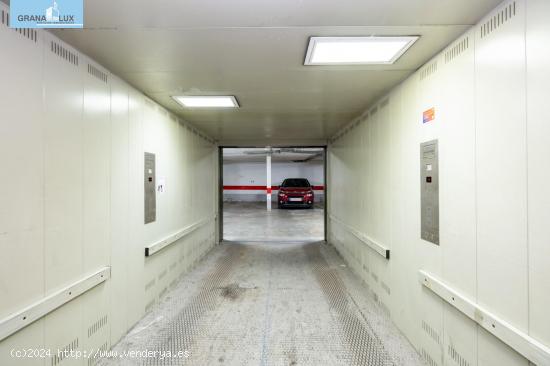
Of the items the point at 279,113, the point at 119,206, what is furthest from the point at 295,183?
the point at 119,206

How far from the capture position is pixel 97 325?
1.95 m

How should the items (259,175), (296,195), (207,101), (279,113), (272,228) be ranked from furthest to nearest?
(259,175)
(296,195)
(272,228)
(279,113)
(207,101)

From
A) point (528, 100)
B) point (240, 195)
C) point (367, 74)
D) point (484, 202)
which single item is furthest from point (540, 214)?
point (240, 195)

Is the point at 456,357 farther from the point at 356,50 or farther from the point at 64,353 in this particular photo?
the point at 64,353

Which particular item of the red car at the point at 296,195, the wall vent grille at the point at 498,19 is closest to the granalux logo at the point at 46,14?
the wall vent grille at the point at 498,19

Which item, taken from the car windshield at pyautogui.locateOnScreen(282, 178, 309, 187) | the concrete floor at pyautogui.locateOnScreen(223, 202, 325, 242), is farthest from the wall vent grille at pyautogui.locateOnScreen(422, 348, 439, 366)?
the car windshield at pyautogui.locateOnScreen(282, 178, 309, 187)

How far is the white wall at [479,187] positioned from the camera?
1.15 m

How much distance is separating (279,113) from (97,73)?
2.05 meters

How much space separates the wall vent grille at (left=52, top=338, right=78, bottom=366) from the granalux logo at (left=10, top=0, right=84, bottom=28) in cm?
185

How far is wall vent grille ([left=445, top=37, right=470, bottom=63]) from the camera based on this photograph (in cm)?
158

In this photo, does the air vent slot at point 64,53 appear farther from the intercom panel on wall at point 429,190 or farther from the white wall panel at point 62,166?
the intercom panel on wall at point 429,190

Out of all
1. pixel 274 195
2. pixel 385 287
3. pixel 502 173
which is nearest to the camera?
pixel 502 173

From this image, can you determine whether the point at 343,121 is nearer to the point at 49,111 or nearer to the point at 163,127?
the point at 163,127

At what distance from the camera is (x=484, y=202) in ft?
4.73
